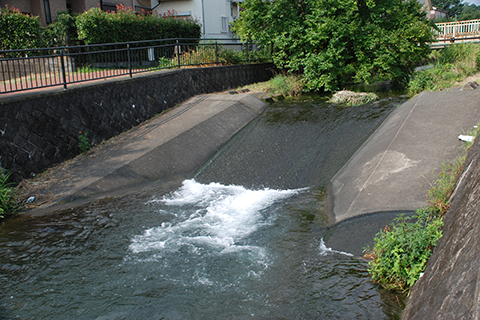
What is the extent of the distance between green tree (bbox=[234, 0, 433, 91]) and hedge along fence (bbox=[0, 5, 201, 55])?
5.67 meters

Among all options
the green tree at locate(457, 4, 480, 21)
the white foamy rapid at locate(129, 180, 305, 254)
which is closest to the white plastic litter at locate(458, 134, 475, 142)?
the white foamy rapid at locate(129, 180, 305, 254)

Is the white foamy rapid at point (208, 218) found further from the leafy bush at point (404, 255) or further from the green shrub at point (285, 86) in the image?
the green shrub at point (285, 86)

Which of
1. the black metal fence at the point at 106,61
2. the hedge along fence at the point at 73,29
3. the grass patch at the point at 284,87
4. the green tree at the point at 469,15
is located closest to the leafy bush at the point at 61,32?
the hedge along fence at the point at 73,29

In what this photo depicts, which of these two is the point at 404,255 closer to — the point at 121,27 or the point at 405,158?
the point at 405,158

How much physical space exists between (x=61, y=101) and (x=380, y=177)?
325 inches

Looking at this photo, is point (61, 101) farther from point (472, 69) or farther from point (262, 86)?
point (472, 69)

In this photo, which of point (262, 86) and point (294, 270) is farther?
point (262, 86)

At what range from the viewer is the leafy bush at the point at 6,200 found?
780 centimetres

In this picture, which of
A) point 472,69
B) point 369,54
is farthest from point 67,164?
point 472,69

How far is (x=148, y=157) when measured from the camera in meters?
10.3

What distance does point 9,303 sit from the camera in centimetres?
511

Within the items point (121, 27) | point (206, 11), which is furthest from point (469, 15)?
point (121, 27)

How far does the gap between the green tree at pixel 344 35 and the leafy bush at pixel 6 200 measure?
484 inches

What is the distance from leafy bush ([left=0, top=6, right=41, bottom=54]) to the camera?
1586 cm
